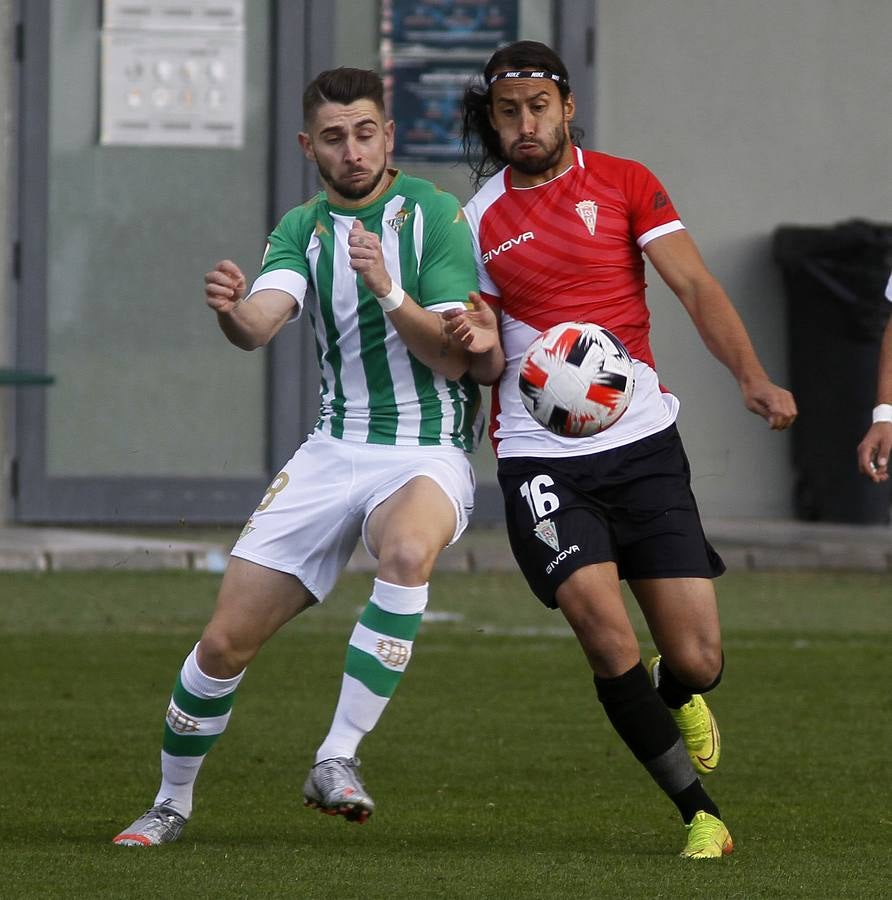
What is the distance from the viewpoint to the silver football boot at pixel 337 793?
17.6 feet

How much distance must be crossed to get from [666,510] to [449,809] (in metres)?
1.26

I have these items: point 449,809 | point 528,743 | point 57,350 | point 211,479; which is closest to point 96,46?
point 57,350

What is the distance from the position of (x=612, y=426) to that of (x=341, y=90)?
114 cm

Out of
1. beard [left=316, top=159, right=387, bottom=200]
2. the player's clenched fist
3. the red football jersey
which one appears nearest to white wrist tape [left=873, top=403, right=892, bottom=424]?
the red football jersey

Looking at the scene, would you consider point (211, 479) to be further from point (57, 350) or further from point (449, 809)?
point (449, 809)

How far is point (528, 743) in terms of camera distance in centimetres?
798

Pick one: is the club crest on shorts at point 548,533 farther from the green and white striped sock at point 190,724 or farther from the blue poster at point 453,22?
the blue poster at point 453,22

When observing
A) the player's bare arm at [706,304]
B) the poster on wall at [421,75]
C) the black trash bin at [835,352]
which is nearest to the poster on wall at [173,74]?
the poster on wall at [421,75]

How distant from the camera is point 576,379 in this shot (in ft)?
19.1

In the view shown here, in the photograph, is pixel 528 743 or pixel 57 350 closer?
pixel 528 743

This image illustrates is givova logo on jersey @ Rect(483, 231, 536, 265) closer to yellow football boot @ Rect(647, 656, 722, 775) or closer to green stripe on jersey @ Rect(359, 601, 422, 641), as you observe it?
green stripe on jersey @ Rect(359, 601, 422, 641)

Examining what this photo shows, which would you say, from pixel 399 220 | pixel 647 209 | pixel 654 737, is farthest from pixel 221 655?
pixel 647 209

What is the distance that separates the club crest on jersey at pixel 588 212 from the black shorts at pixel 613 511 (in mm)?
588

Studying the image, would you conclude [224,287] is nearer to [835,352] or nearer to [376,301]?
[376,301]
